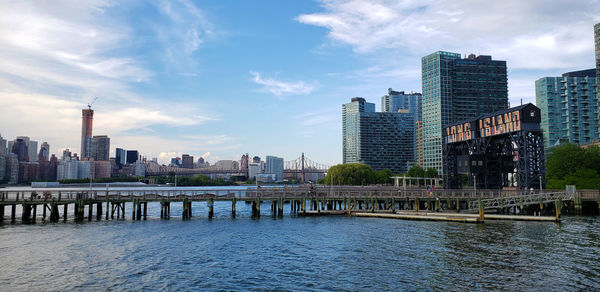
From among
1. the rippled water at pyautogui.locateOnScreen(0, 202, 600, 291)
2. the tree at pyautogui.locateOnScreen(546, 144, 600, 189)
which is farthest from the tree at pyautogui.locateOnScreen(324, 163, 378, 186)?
the rippled water at pyautogui.locateOnScreen(0, 202, 600, 291)

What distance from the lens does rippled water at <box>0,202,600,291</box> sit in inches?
1170

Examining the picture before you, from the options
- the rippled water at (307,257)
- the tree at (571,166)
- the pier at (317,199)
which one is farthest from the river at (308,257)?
the tree at (571,166)

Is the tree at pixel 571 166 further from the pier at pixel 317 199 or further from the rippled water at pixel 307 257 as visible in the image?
the rippled water at pixel 307 257

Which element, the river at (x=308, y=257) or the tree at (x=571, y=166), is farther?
the tree at (x=571, y=166)

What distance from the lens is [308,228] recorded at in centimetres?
5797

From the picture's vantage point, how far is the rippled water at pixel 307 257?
1170 inches

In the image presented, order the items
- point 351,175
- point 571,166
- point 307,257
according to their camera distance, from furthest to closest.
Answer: point 351,175
point 571,166
point 307,257

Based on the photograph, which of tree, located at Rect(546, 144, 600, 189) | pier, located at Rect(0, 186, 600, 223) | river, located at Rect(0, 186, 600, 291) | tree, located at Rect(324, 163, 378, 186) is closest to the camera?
river, located at Rect(0, 186, 600, 291)

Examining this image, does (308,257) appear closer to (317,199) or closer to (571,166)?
(317,199)

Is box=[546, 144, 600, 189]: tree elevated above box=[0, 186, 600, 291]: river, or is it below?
above

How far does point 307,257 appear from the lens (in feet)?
127

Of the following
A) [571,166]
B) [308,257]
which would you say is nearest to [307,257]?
[308,257]

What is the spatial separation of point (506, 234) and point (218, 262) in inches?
1380

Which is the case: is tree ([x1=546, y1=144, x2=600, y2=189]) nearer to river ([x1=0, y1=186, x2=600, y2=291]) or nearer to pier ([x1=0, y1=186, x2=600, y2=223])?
pier ([x1=0, y1=186, x2=600, y2=223])
